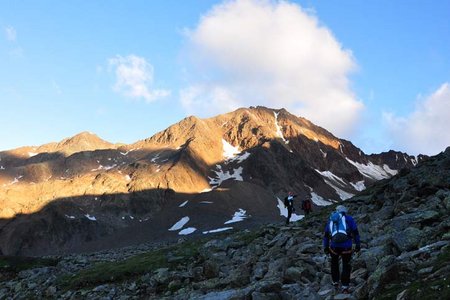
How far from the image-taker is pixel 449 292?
12.7 meters

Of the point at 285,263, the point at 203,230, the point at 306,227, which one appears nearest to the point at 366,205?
the point at 306,227

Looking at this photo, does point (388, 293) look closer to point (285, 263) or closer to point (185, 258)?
point (285, 263)

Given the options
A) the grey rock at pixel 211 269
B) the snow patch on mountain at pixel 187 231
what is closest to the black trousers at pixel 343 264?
the grey rock at pixel 211 269

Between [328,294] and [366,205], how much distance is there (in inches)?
862

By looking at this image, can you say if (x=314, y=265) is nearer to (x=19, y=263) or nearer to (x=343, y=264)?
(x=343, y=264)

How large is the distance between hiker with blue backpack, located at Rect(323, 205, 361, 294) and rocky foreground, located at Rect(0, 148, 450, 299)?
29.2 inches

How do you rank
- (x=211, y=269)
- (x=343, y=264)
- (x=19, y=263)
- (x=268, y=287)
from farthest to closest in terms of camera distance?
1. (x=19, y=263)
2. (x=211, y=269)
3. (x=268, y=287)
4. (x=343, y=264)

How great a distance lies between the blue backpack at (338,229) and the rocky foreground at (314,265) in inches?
66.6

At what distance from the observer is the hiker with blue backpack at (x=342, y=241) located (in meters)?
17.8

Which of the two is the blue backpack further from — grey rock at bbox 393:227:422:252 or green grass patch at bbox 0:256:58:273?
green grass patch at bbox 0:256:58:273

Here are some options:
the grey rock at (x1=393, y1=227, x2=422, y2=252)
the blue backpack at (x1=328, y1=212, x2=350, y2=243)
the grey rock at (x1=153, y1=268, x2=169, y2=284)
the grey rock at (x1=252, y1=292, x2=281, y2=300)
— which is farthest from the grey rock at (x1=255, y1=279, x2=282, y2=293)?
the grey rock at (x1=153, y1=268, x2=169, y2=284)

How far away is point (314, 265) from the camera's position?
23.7 m

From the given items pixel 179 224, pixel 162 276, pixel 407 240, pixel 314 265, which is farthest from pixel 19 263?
pixel 179 224

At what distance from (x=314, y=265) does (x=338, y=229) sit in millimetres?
6170
